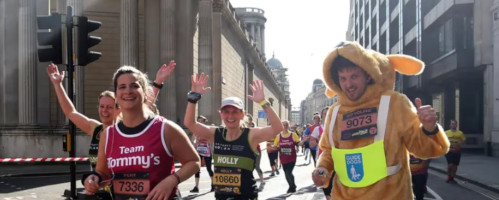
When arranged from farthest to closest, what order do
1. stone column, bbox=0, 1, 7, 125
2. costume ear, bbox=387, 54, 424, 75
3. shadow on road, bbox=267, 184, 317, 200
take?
stone column, bbox=0, 1, 7, 125
shadow on road, bbox=267, 184, 317, 200
costume ear, bbox=387, 54, 424, 75

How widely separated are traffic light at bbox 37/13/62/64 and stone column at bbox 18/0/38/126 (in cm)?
1384

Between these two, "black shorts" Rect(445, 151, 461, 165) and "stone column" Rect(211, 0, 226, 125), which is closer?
"black shorts" Rect(445, 151, 461, 165)

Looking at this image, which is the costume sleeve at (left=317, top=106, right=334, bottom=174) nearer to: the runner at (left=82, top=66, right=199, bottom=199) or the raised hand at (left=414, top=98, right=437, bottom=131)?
the raised hand at (left=414, top=98, right=437, bottom=131)

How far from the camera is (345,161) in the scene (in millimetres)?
3643

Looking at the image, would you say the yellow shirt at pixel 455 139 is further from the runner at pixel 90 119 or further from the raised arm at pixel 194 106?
the runner at pixel 90 119

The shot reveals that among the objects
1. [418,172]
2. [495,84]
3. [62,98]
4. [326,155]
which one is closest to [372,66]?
[326,155]

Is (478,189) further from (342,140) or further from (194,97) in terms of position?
(342,140)

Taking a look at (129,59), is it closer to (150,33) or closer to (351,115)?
(150,33)

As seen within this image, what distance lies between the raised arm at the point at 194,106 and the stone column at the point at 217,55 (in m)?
24.4

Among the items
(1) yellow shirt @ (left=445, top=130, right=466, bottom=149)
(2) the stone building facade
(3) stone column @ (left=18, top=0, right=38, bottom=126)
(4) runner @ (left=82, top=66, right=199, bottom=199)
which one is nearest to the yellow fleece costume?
(4) runner @ (left=82, top=66, right=199, bottom=199)

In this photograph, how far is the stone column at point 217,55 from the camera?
31.2 meters

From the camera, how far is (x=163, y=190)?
303 centimetres

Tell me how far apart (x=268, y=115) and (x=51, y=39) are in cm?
463

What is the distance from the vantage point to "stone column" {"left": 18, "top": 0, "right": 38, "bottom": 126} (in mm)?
20719
